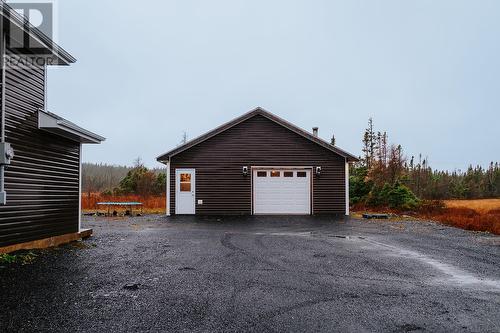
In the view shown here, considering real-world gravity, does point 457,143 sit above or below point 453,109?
below

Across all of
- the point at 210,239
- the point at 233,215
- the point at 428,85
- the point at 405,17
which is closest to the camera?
the point at 210,239

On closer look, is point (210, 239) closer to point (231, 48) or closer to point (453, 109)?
point (231, 48)

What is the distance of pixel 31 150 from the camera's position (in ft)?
24.4

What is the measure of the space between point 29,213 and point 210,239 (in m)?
4.01

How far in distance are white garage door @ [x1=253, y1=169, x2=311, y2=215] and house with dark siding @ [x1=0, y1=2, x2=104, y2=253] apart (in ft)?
30.5

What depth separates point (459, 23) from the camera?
1375 inches

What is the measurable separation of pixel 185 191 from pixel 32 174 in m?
9.84

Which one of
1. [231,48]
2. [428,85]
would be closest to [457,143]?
[428,85]

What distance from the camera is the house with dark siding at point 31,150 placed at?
6605 mm

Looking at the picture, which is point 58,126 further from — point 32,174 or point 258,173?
point 258,173

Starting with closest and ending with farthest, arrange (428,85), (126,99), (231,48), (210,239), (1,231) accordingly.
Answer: (1,231) → (210,239) → (428,85) → (231,48) → (126,99)

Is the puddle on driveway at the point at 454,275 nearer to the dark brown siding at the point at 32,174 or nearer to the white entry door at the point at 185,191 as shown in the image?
the dark brown siding at the point at 32,174
